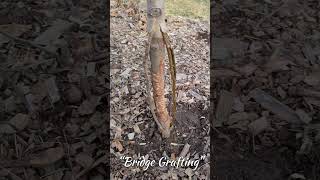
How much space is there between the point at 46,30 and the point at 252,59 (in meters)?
0.59

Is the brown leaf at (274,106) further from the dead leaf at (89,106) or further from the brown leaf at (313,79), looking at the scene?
the dead leaf at (89,106)

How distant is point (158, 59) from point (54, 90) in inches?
14.6

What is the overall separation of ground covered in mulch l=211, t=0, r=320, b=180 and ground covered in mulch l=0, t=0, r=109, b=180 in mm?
300

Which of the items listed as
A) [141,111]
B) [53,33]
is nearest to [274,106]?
[141,111]

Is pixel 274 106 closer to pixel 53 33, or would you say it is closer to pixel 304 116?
pixel 304 116

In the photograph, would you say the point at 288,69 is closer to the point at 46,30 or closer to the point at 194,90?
the point at 194,90

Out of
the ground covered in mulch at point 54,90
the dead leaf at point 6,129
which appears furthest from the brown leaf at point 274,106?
the dead leaf at point 6,129

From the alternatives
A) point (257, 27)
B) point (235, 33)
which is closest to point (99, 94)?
point (235, 33)

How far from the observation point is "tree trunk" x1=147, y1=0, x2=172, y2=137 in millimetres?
986

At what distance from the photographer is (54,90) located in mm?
1268

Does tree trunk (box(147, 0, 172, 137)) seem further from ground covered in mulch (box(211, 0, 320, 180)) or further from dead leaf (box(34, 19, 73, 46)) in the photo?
dead leaf (box(34, 19, 73, 46))

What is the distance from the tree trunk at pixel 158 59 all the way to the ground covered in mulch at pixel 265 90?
0.16 meters

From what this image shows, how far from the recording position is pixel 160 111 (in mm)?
1054

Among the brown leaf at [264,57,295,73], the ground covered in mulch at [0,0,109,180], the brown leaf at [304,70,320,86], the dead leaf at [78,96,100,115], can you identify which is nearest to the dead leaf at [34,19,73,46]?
the ground covered in mulch at [0,0,109,180]
